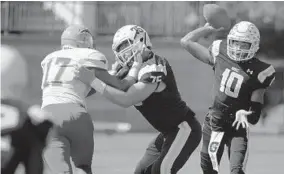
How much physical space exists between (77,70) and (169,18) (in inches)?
530

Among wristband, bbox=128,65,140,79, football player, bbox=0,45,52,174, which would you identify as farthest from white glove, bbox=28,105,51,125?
wristband, bbox=128,65,140,79

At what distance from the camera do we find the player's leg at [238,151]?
606cm

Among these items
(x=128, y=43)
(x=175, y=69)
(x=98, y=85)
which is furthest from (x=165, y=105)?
(x=175, y=69)

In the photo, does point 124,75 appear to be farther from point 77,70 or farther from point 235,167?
point 235,167

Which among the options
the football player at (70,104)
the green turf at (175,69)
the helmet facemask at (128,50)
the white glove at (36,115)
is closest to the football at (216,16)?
the helmet facemask at (128,50)

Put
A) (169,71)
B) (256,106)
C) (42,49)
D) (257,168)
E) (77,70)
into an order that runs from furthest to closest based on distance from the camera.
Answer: (42,49), (257,168), (256,106), (169,71), (77,70)

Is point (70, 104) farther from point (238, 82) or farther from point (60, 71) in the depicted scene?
point (238, 82)

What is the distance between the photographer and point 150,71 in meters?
5.51

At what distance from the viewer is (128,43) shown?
572 centimetres

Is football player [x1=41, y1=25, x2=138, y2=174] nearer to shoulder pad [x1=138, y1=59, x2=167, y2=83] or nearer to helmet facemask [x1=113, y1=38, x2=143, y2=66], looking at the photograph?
shoulder pad [x1=138, y1=59, x2=167, y2=83]

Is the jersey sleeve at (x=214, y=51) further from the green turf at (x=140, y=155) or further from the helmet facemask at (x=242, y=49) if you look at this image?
the green turf at (x=140, y=155)

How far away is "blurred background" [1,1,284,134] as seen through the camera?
17.9m

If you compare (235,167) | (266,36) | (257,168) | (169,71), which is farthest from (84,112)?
(266,36)

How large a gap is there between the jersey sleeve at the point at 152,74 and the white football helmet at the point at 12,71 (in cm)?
227
